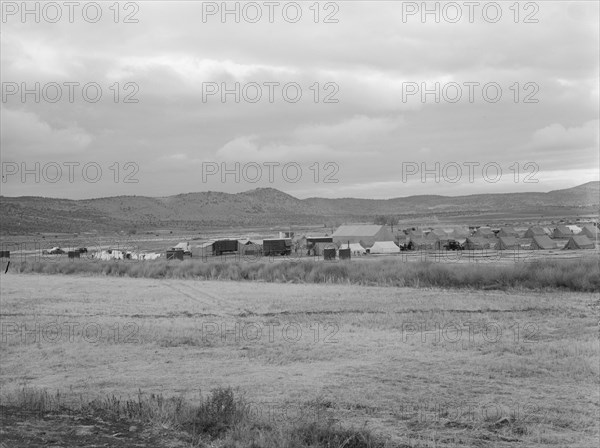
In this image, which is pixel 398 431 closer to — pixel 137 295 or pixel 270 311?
pixel 270 311

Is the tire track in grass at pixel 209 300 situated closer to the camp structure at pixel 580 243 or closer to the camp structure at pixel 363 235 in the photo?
the camp structure at pixel 363 235

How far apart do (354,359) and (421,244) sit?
1994 inches

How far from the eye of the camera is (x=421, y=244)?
6462cm

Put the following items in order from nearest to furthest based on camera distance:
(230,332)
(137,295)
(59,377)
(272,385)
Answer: (272,385) < (59,377) < (230,332) < (137,295)

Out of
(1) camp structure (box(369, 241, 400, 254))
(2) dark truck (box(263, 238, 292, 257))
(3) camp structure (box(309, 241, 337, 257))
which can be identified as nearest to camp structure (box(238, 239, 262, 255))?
(2) dark truck (box(263, 238, 292, 257))

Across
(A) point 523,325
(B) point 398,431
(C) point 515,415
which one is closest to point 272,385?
(B) point 398,431

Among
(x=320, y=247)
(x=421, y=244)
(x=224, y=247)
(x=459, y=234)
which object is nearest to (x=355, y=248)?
(x=320, y=247)

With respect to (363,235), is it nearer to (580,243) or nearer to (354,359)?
(580,243)

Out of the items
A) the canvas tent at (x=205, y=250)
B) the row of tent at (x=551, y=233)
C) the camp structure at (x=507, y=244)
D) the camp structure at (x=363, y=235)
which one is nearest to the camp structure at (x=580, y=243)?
the camp structure at (x=507, y=244)

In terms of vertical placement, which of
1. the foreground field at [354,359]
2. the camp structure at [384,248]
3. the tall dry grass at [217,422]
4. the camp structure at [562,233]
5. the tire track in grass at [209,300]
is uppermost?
the camp structure at [562,233]

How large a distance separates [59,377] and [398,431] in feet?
24.1

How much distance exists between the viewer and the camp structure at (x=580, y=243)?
52969 millimetres

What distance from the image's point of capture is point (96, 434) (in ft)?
30.0

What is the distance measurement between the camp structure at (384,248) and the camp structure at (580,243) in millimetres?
13813
